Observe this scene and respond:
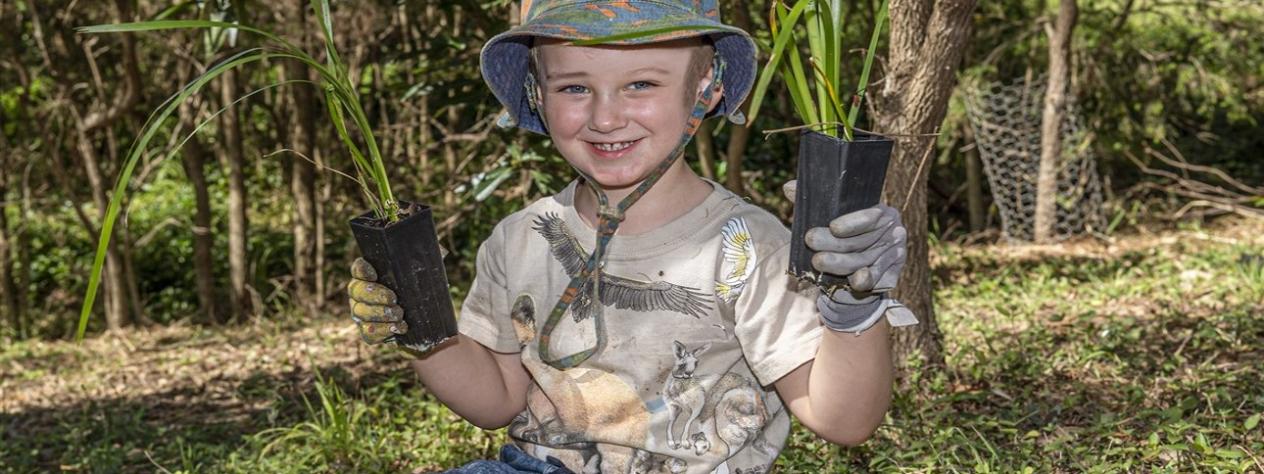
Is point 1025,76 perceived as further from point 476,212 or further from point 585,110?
point 585,110

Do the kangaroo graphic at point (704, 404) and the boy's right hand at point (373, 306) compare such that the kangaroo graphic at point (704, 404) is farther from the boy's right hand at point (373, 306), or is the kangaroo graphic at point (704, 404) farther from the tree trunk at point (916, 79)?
the tree trunk at point (916, 79)

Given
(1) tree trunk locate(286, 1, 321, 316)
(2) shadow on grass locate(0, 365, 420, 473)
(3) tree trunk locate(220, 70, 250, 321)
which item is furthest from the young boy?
(3) tree trunk locate(220, 70, 250, 321)

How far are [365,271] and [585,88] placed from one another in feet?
1.34

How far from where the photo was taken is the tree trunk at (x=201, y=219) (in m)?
6.48

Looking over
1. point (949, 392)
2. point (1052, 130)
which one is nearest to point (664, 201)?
point (949, 392)

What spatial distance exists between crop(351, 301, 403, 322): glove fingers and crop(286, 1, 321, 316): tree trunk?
4.45 m

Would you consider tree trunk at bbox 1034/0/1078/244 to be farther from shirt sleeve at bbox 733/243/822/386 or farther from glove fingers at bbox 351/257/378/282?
glove fingers at bbox 351/257/378/282

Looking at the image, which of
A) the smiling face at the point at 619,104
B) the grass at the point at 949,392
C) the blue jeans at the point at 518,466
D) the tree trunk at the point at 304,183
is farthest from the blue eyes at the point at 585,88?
the tree trunk at the point at 304,183

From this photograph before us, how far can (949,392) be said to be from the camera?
11.5 ft

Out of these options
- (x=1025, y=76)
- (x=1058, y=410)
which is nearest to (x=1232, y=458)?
(x=1058, y=410)

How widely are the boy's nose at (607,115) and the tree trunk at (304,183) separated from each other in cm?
444

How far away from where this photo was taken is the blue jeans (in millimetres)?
1846

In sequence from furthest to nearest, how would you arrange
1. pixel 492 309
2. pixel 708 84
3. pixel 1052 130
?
pixel 1052 130 < pixel 492 309 < pixel 708 84

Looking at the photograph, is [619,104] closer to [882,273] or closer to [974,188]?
[882,273]
